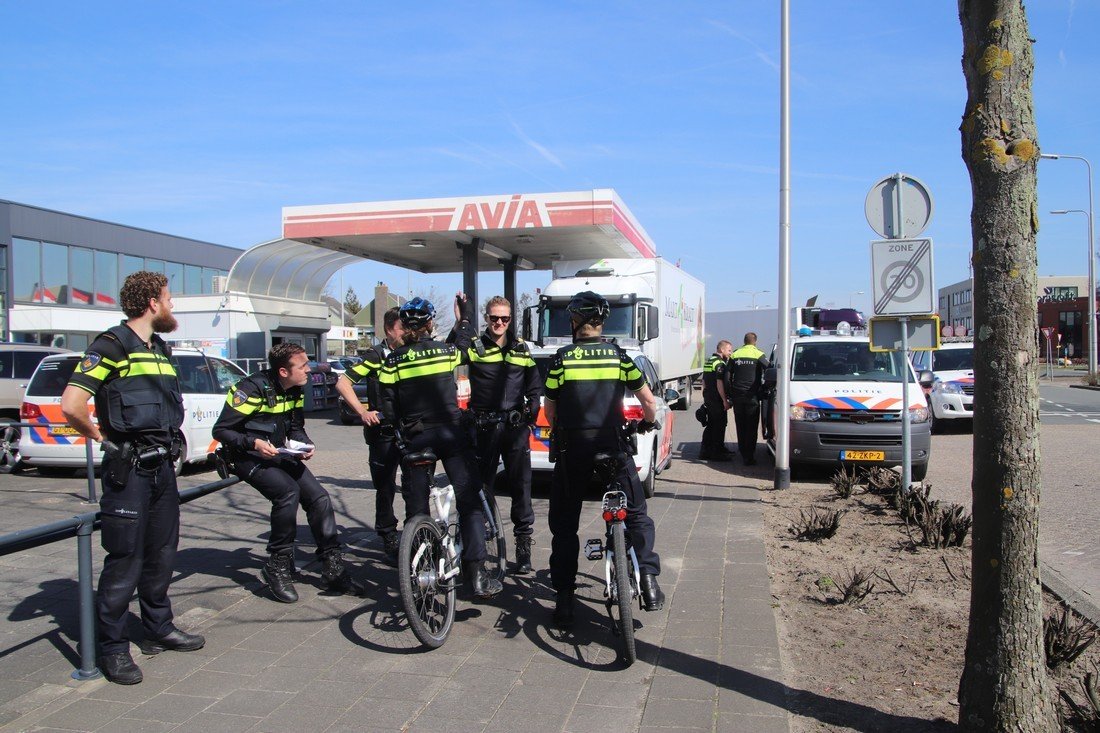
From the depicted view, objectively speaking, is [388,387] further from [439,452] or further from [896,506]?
[896,506]

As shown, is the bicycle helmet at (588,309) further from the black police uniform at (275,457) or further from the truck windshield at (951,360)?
the truck windshield at (951,360)

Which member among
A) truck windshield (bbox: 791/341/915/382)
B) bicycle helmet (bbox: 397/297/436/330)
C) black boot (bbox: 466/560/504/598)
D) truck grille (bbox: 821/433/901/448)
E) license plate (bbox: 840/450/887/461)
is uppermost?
bicycle helmet (bbox: 397/297/436/330)

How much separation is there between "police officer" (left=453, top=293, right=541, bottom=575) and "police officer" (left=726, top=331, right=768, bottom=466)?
631cm

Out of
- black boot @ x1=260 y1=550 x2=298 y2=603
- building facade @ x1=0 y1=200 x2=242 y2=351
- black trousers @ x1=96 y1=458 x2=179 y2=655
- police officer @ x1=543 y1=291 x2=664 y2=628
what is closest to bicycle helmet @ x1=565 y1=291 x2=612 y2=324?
police officer @ x1=543 y1=291 x2=664 y2=628

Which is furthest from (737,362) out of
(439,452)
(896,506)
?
(439,452)

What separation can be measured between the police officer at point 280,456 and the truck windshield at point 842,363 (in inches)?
302

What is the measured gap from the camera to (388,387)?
5.38 metres

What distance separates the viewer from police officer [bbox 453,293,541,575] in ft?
20.0

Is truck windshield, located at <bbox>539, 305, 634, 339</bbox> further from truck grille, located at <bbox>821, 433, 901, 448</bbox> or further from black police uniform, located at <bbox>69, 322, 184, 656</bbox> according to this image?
black police uniform, located at <bbox>69, 322, 184, 656</bbox>

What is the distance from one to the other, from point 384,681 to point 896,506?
559cm

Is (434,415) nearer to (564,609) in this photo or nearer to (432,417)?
(432,417)

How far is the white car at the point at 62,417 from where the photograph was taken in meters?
10.9

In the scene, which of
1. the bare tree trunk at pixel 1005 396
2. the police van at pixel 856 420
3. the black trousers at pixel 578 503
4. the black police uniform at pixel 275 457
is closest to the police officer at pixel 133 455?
the black police uniform at pixel 275 457

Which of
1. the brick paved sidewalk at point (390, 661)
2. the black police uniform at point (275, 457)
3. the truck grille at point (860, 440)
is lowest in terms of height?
the brick paved sidewalk at point (390, 661)
